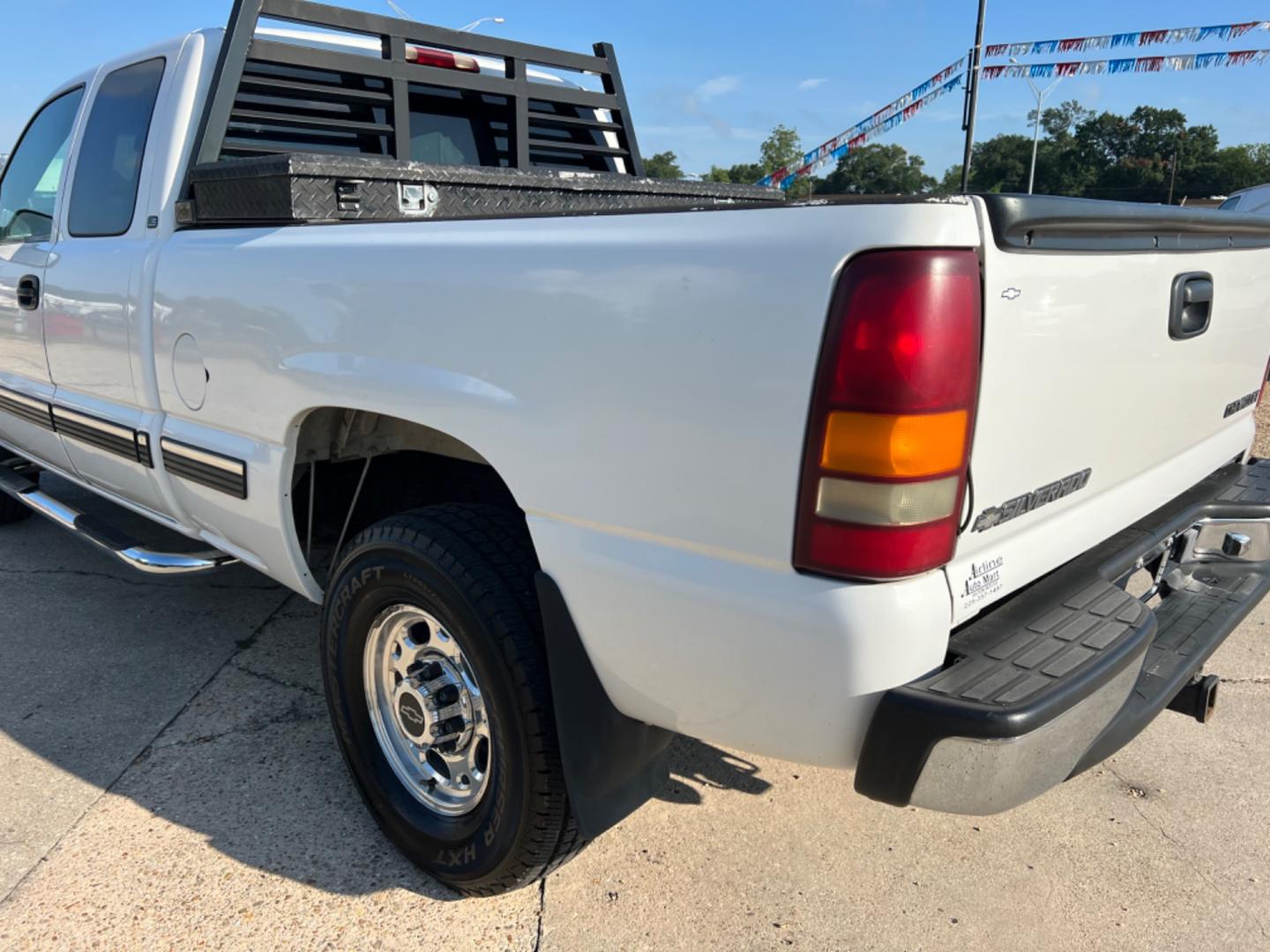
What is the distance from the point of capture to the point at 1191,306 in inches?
86.9

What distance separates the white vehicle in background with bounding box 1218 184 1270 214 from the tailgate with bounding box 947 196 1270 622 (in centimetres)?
694

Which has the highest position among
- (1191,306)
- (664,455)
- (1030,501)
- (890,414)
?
(1191,306)

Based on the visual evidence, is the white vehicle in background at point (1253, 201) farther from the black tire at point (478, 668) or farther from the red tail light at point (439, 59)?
the black tire at point (478, 668)

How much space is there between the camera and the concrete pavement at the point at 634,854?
2.22m

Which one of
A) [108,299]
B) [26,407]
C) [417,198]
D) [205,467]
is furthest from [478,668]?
[26,407]

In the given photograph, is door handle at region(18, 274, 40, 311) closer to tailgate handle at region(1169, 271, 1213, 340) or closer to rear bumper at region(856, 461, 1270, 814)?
rear bumper at region(856, 461, 1270, 814)

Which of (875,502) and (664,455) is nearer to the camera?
(875,502)

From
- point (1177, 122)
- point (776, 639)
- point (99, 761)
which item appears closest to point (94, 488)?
point (99, 761)

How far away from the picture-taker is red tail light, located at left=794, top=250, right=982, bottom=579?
57.6 inches

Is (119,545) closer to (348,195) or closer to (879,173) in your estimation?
(348,195)

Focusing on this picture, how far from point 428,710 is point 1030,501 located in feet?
4.77

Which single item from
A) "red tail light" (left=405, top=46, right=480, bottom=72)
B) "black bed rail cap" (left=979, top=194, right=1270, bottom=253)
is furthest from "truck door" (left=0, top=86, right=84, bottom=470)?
"black bed rail cap" (left=979, top=194, right=1270, bottom=253)

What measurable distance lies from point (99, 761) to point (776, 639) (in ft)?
7.65

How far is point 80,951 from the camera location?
7.03 feet
